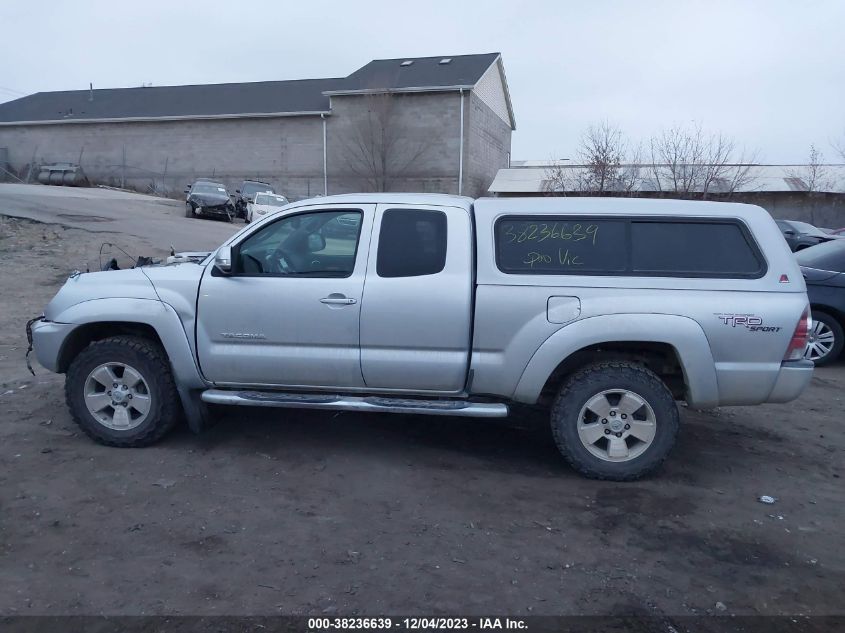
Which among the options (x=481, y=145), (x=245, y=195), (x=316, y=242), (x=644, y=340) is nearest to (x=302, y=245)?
(x=316, y=242)

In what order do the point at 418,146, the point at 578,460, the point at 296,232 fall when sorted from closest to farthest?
the point at 578,460 → the point at 296,232 → the point at 418,146

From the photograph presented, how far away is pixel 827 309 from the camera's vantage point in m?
8.73

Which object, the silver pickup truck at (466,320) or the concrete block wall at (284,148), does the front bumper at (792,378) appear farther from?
the concrete block wall at (284,148)

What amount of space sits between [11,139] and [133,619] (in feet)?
158

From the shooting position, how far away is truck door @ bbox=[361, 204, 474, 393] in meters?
5.05

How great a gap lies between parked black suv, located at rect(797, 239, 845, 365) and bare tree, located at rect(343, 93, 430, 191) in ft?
90.7

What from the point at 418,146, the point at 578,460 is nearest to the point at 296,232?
the point at 578,460

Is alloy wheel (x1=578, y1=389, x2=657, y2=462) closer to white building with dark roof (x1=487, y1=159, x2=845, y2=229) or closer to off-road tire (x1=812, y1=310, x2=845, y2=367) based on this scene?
off-road tire (x1=812, y1=310, x2=845, y2=367)

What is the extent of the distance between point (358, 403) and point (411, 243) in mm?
1207

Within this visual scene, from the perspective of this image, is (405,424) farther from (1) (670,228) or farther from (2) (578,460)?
(1) (670,228)

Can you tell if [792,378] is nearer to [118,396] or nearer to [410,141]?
[118,396]

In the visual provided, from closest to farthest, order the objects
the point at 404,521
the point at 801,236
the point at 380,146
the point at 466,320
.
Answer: the point at 404,521
the point at 466,320
the point at 801,236
the point at 380,146

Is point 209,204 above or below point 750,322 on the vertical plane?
above

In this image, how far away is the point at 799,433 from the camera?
6324 millimetres
